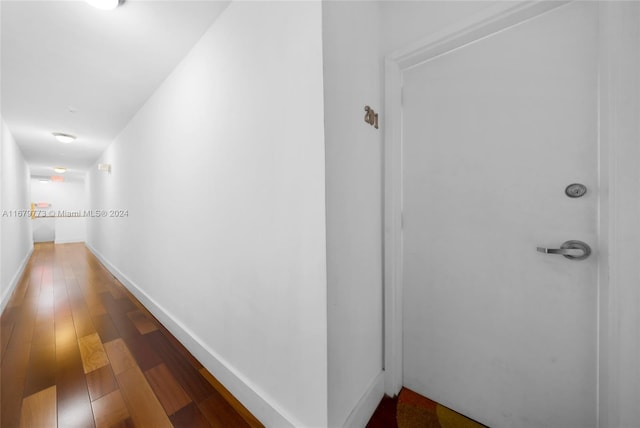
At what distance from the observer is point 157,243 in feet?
7.58

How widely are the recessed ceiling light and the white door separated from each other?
5443 millimetres

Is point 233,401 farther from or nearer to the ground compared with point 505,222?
nearer to the ground

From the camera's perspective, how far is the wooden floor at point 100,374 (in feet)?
4.02

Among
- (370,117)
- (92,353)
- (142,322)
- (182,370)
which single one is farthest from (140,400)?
(370,117)

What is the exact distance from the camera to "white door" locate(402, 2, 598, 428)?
907 millimetres

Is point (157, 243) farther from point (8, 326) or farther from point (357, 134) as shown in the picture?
point (357, 134)

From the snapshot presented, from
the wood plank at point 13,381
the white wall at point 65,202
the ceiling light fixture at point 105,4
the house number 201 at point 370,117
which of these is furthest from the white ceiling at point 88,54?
the white wall at point 65,202

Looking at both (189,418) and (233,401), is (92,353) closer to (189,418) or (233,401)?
(189,418)

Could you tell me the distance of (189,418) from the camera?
1.21m

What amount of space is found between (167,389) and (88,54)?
2623 millimetres

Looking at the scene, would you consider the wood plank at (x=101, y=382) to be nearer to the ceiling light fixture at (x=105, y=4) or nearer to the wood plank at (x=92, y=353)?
the wood plank at (x=92, y=353)

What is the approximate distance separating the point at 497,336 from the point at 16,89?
4.64 metres

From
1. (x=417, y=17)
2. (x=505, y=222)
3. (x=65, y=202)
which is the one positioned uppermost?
(x=417, y=17)

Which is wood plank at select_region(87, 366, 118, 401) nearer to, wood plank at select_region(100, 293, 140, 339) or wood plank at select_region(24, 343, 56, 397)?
wood plank at select_region(24, 343, 56, 397)
